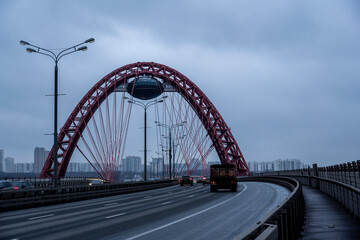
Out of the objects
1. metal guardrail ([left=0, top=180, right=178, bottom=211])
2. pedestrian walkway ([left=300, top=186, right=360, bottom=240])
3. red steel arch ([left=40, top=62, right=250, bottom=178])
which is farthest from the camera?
red steel arch ([left=40, top=62, right=250, bottom=178])

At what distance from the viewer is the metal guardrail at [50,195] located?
2199cm

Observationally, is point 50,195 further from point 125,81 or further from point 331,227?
point 125,81

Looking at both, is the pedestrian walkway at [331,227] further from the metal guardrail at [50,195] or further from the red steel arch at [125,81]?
the red steel arch at [125,81]

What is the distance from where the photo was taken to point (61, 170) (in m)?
88.4

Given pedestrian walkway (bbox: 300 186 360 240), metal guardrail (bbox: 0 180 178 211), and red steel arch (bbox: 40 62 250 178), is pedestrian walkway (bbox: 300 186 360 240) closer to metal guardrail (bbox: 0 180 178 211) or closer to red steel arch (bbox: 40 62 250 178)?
metal guardrail (bbox: 0 180 178 211)

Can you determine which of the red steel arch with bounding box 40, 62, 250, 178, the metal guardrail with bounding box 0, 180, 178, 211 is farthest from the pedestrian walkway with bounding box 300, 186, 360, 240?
the red steel arch with bounding box 40, 62, 250, 178

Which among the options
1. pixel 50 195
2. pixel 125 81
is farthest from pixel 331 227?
pixel 125 81

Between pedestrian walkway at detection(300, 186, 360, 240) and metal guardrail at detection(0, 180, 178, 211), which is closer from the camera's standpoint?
pedestrian walkway at detection(300, 186, 360, 240)

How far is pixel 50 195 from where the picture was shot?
25.7 meters

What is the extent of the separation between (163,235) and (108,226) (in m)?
2.70

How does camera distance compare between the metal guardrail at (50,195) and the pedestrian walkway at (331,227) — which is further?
the metal guardrail at (50,195)

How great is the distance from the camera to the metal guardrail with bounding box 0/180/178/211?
2199cm

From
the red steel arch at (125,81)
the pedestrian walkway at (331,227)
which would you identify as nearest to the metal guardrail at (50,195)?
the pedestrian walkway at (331,227)

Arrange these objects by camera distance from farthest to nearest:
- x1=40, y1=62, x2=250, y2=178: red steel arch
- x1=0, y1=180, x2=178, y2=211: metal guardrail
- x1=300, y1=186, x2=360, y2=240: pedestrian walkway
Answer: x1=40, y1=62, x2=250, y2=178: red steel arch
x1=0, y1=180, x2=178, y2=211: metal guardrail
x1=300, y1=186, x2=360, y2=240: pedestrian walkway
